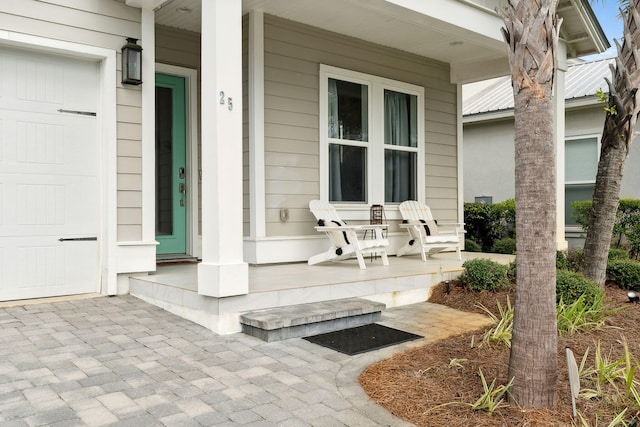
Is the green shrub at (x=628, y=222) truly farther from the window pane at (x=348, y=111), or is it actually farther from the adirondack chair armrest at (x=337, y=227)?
the adirondack chair armrest at (x=337, y=227)

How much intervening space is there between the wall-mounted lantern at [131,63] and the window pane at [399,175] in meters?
3.41

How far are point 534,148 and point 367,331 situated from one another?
6.70 ft

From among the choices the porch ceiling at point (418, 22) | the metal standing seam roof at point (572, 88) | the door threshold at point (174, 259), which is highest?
the metal standing seam roof at point (572, 88)

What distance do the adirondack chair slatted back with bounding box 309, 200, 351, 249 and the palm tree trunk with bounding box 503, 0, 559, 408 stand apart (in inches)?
129

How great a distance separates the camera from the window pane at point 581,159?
367 inches

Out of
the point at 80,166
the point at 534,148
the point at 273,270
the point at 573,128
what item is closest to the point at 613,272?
the point at 273,270

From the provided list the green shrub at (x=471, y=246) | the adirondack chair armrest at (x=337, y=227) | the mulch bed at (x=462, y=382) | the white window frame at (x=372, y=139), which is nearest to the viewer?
the mulch bed at (x=462, y=382)

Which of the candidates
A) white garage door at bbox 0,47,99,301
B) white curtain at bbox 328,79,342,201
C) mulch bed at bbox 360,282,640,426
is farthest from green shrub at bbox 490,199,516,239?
white garage door at bbox 0,47,99,301

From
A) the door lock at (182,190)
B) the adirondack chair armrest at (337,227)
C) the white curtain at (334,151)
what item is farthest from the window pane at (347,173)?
the door lock at (182,190)

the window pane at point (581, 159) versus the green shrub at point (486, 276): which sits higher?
the window pane at point (581, 159)

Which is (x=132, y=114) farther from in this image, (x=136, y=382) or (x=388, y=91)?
(x=388, y=91)

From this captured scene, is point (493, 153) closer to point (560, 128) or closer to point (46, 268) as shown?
point (560, 128)

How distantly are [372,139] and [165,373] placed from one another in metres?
4.52

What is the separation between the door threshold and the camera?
5.80 m
